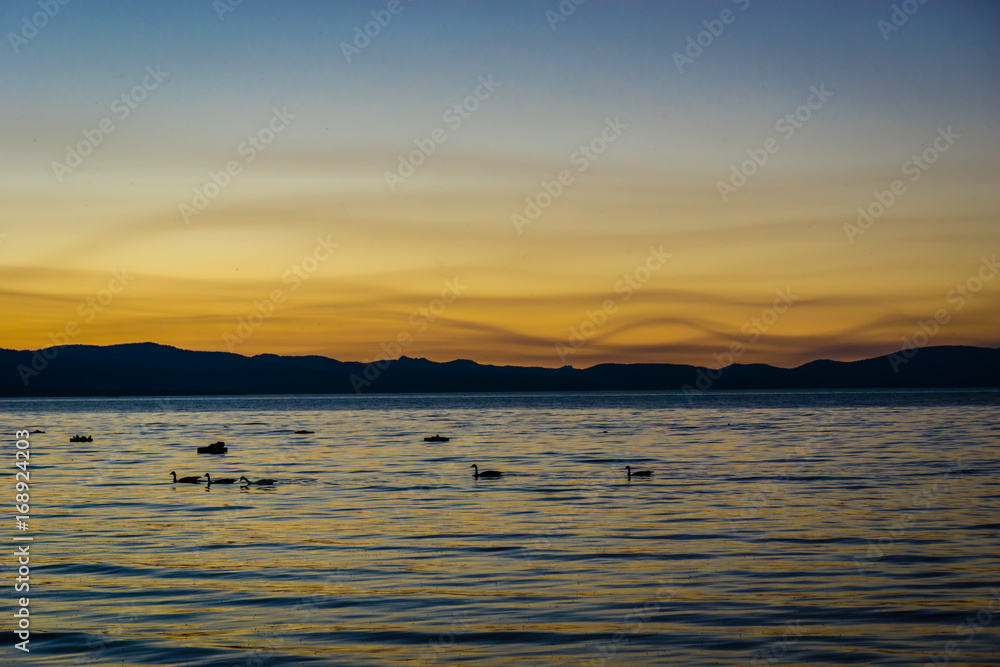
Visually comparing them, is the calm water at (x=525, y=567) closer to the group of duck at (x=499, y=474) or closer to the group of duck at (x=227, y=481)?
the group of duck at (x=227, y=481)

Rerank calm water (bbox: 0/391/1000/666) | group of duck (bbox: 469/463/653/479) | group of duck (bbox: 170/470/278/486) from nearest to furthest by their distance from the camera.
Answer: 1. calm water (bbox: 0/391/1000/666)
2. group of duck (bbox: 170/470/278/486)
3. group of duck (bbox: 469/463/653/479)

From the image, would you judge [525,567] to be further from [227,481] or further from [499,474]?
[227,481]

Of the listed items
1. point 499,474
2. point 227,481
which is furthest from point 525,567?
point 227,481

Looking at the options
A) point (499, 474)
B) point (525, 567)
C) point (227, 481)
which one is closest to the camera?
point (525, 567)

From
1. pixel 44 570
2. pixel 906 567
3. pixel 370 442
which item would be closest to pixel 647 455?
pixel 370 442

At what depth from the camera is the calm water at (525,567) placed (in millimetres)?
16266

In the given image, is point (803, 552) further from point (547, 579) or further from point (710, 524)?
point (547, 579)

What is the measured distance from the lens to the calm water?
16266mm

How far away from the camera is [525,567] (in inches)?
874

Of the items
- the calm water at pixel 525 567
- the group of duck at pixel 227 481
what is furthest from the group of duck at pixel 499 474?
the group of duck at pixel 227 481

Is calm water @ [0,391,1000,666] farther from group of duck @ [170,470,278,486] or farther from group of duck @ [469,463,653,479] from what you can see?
group of duck @ [469,463,653,479]

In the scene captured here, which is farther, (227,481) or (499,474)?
(499,474)

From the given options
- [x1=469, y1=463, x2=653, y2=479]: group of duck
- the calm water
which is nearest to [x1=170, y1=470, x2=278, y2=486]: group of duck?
the calm water

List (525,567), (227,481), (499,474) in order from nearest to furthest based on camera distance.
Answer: (525,567) → (227,481) → (499,474)
